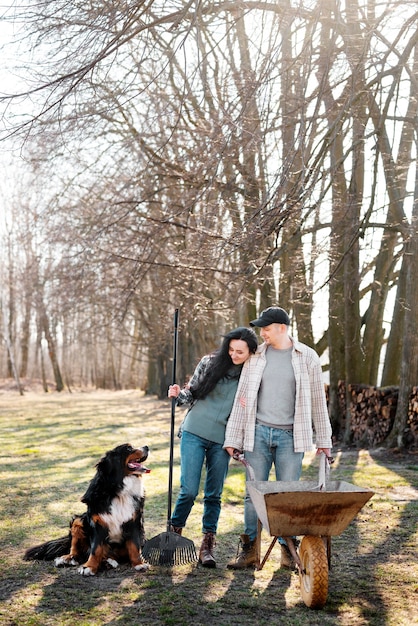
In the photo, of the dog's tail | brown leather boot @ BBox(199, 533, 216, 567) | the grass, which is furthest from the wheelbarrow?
the dog's tail

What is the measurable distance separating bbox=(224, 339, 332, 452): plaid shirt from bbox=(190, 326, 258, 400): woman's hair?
0.33ft

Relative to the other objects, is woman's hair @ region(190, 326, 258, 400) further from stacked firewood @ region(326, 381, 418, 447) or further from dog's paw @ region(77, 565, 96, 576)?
stacked firewood @ region(326, 381, 418, 447)

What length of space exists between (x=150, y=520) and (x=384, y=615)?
→ 2.95 metres

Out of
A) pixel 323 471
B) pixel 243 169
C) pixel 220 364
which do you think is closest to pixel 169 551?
pixel 323 471

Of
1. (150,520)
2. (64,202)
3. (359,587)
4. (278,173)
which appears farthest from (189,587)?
(64,202)

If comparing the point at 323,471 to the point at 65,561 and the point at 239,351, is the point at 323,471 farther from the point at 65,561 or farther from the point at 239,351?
the point at 65,561

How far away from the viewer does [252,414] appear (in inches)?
197

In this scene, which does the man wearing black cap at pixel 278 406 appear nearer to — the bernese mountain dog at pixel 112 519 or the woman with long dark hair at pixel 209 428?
the woman with long dark hair at pixel 209 428

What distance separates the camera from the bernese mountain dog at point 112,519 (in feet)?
16.4

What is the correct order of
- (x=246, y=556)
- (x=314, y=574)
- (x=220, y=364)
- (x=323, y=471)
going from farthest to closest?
1. (x=220, y=364)
2. (x=246, y=556)
3. (x=323, y=471)
4. (x=314, y=574)

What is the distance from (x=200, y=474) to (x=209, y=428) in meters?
0.33

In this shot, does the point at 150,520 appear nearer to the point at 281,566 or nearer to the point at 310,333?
the point at 281,566

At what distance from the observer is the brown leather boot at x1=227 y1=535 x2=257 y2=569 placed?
16.8 ft

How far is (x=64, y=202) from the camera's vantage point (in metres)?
18.2
